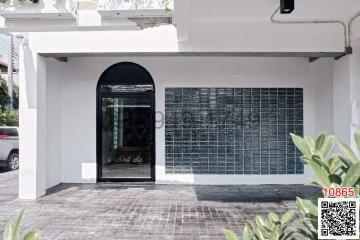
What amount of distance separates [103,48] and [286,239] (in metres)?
6.20

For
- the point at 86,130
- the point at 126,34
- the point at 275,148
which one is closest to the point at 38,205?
the point at 86,130

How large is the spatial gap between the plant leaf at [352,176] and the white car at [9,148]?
39.6ft

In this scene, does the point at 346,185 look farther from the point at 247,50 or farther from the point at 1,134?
the point at 1,134

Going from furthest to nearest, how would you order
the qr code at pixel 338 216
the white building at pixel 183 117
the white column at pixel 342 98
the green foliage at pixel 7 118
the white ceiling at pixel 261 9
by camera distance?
1. the green foliage at pixel 7 118
2. the white building at pixel 183 117
3. the white column at pixel 342 98
4. the white ceiling at pixel 261 9
5. the qr code at pixel 338 216

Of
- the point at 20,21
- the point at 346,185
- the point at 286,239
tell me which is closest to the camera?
the point at 346,185

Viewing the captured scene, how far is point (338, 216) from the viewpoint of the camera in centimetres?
124

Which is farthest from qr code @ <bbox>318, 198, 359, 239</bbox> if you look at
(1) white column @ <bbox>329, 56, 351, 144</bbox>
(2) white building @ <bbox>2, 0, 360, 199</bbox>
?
(2) white building @ <bbox>2, 0, 360, 199</bbox>

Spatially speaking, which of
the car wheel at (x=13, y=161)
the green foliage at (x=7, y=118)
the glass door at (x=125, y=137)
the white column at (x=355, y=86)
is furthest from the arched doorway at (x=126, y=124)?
the green foliage at (x=7, y=118)

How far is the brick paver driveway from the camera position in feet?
17.6

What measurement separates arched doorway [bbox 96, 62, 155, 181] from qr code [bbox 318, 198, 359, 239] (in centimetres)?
801

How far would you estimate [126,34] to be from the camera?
7.29 meters

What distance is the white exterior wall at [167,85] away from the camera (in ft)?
30.1

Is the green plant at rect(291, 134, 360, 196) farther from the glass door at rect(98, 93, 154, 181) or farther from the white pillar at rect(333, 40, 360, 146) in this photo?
the glass door at rect(98, 93, 154, 181)

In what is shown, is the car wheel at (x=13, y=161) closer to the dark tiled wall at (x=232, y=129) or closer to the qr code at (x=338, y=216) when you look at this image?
the dark tiled wall at (x=232, y=129)
